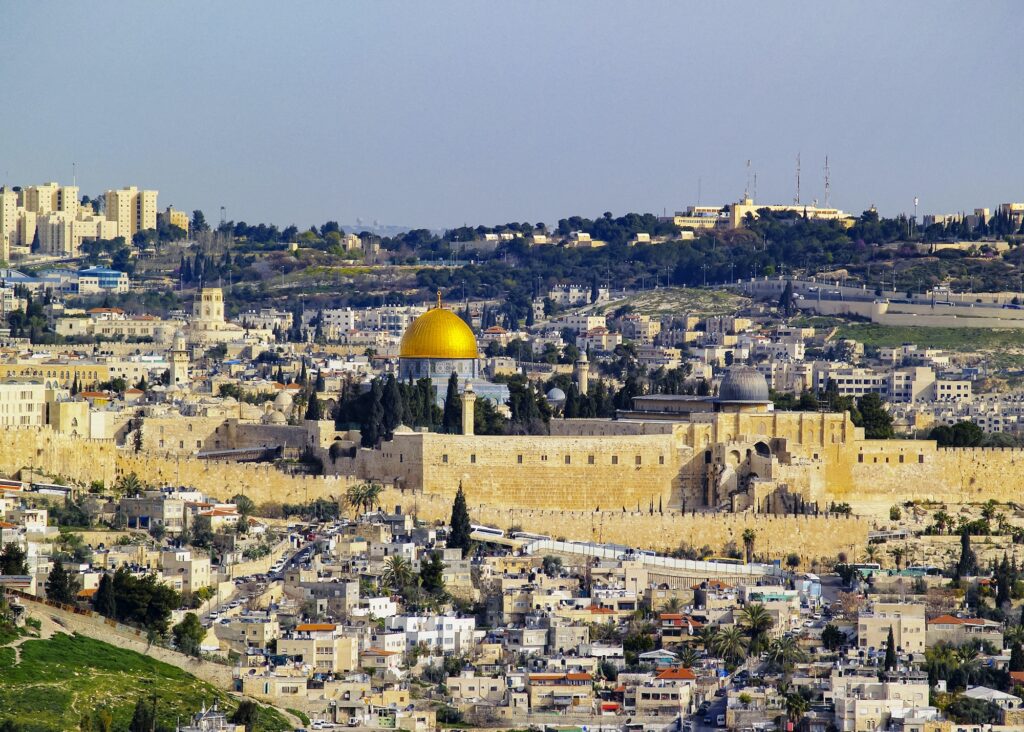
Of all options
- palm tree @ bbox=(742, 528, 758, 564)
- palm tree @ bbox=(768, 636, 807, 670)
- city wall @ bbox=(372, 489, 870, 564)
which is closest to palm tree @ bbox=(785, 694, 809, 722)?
palm tree @ bbox=(768, 636, 807, 670)

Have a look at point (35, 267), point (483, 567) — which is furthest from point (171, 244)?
point (483, 567)

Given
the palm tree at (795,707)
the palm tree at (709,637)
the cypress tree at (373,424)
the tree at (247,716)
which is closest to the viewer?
the tree at (247,716)

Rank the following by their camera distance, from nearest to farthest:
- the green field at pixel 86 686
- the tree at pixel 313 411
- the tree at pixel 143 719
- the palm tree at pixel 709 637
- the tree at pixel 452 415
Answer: the tree at pixel 143 719
the green field at pixel 86 686
the palm tree at pixel 709 637
the tree at pixel 452 415
the tree at pixel 313 411

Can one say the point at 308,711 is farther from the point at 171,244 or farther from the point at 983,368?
the point at 171,244

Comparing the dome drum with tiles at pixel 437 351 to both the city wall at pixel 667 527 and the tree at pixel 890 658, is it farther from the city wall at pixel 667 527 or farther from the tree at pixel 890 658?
the tree at pixel 890 658

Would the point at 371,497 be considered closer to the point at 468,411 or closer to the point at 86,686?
the point at 468,411

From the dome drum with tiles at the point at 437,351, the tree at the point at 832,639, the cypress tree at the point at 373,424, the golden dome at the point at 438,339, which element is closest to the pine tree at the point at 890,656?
the tree at the point at 832,639

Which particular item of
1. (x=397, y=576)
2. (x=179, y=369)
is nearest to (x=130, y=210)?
(x=179, y=369)
